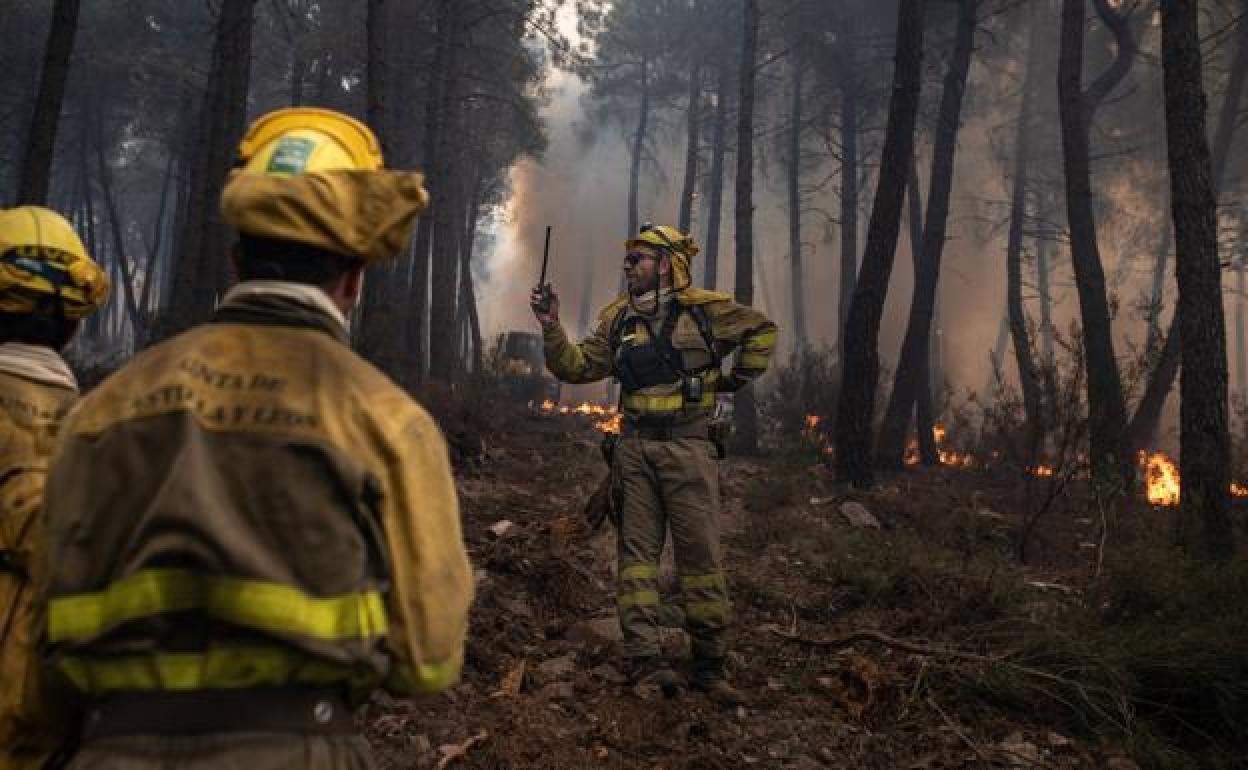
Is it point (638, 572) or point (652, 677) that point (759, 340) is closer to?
point (638, 572)

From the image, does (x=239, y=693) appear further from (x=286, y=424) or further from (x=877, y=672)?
(x=877, y=672)

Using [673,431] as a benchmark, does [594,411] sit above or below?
above

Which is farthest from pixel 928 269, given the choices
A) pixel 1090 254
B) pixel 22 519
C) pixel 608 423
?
pixel 22 519

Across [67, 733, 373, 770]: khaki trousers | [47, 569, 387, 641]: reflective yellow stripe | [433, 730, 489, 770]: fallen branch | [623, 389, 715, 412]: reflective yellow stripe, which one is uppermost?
[623, 389, 715, 412]: reflective yellow stripe

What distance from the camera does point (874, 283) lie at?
1001cm

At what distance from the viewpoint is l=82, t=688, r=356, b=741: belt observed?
1.28m

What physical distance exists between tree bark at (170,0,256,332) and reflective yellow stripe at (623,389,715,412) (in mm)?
5674

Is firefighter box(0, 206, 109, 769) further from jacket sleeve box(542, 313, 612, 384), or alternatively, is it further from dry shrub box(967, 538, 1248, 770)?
dry shrub box(967, 538, 1248, 770)

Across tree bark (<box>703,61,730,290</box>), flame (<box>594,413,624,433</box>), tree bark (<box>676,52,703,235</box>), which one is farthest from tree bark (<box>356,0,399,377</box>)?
tree bark (<box>703,61,730,290</box>)

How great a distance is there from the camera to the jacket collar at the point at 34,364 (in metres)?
1.97

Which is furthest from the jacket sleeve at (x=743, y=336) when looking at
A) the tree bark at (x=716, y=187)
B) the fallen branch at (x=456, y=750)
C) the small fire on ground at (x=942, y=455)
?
the tree bark at (x=716, y=187)

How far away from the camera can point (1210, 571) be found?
17.2ft

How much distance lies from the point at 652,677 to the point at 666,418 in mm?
1424

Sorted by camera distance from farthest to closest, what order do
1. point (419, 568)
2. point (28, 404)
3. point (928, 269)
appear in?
point (928, 269), point (28, 404), point (419, 568)
